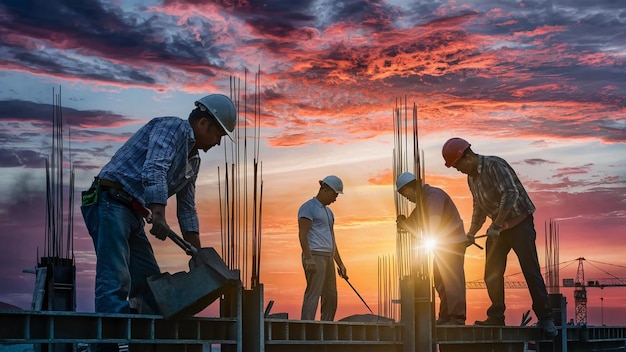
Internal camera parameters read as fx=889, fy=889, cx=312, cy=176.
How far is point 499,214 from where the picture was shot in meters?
11.4

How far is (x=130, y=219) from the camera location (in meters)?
7.91

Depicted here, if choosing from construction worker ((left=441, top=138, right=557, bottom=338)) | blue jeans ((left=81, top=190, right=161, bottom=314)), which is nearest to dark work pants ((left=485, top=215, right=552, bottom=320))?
construction worker ((left=441, top=138, right=557, bottom=338))

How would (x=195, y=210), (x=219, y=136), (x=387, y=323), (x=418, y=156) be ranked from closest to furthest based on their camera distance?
(x=219, y=136)
(x=195, y=210)
(x=387, y=323)
(x=418, y=156)

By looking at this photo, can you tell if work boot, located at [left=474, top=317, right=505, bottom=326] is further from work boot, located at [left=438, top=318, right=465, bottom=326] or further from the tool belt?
the tool belt

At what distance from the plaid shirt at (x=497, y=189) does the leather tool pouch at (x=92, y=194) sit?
5.51 metres

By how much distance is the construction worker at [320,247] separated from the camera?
13055 mm

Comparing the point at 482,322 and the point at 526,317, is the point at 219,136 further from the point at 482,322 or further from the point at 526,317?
the point at 526,317

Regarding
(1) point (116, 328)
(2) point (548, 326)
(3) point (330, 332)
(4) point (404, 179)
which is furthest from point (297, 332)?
(2) point (548, 326)

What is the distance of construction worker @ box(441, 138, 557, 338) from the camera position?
11461 millimetres

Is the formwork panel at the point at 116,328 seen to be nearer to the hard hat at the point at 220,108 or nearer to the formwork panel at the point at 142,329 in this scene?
the formwork panel at the point at 142,329

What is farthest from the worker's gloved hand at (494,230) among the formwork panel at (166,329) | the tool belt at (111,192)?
the tool belt at (111,192)

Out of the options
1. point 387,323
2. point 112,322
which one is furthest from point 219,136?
point 387,323

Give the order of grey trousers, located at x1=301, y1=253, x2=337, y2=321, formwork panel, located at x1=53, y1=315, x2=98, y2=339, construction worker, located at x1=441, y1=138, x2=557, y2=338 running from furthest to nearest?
grey trousers, located at x1=301, y1=253, x2=337, y2=321 → construction worker, located at x1=441, y1=138, x2=557, y2=338 → formwork panel, located at x1=53, y1=315, x2=98, y2=339

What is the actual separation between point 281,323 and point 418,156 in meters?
3.56
